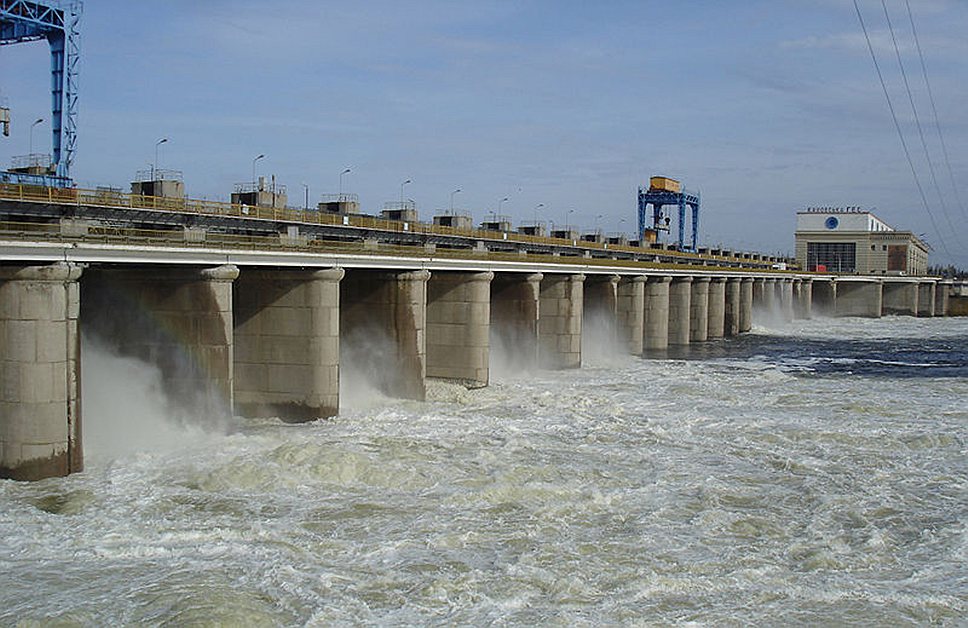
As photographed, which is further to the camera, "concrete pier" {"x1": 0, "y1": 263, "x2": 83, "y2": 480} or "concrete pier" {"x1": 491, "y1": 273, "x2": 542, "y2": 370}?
"concrete pier" {"x1": 491, "y1": 273, "x2": 542, "y2": 370}

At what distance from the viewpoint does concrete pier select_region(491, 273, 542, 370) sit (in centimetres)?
5088

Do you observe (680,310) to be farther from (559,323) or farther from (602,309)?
(559,323)

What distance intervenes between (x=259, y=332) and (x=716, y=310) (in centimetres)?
5744

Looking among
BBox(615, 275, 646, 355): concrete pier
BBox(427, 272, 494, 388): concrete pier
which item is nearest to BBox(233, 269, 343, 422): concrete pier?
BBox(427, 272, 494, 388): concrete pier

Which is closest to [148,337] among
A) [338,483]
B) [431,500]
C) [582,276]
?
[338,483]

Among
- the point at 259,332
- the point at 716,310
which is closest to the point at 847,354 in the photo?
the point at 716,310

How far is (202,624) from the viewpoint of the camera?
52.4 ft

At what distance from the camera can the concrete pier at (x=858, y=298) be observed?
122 meters

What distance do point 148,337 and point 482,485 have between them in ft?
43.9

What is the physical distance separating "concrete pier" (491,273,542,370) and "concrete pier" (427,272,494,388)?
593 centimetres

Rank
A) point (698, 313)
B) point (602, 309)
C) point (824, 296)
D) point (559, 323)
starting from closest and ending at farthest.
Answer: point (559, 323)
point (602, 309)
point (698, 313)
point (824, 296)

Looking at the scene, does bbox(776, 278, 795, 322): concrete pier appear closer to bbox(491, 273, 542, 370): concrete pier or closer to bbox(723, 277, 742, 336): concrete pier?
bbox(723, 277, 742, 336): concrete pier

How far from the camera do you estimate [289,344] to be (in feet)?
113

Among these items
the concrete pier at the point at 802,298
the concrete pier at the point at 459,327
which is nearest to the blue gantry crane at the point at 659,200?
the concrete pier at the point at 802,298
